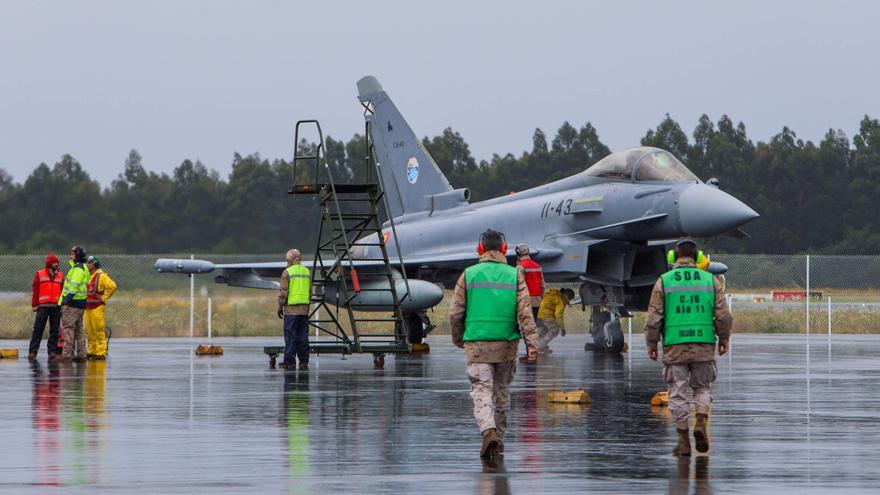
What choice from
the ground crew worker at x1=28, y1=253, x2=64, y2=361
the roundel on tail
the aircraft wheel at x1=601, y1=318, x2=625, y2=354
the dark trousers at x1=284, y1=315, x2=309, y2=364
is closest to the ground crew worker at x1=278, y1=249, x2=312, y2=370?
the dark trousers at x1=284, y1=315, x2=309, y2=364

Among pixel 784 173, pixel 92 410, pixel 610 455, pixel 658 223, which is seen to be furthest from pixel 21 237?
pixel 784 173

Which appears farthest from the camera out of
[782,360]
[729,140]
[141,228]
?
[729,140]

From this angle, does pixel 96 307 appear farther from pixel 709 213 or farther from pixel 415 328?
pixel 709 213

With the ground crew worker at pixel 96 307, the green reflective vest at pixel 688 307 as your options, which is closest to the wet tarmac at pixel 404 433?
the green reflective vest at pixel 688 307

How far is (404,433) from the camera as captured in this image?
37.0ft

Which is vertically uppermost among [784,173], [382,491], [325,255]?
[784,173]

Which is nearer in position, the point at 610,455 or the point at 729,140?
the point at 610,455

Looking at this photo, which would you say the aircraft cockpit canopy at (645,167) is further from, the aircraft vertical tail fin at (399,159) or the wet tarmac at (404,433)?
the aircraft vertical tail fin at (399,159)

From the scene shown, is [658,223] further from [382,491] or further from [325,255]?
[382,491]

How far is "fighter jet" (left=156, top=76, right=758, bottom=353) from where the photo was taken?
23.1m

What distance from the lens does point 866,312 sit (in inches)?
1607

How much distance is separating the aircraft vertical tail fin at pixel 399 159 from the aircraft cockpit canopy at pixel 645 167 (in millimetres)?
5894

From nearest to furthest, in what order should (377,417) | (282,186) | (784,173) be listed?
(377,417) < (282,186) < (784,173)

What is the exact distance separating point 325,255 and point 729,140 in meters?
47.1
